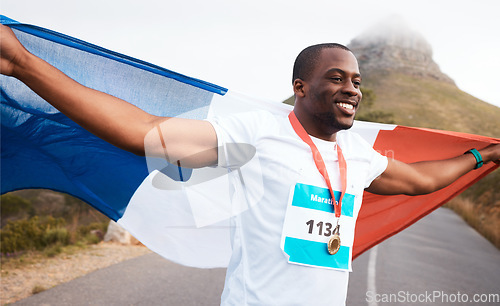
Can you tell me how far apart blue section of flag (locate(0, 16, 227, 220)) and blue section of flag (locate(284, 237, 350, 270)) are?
100cm

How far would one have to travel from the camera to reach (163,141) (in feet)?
5.48

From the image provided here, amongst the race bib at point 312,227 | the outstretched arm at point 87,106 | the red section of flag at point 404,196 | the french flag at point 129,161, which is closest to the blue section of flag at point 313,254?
the race bib at point 312,227

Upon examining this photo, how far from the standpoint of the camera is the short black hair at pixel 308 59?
2047 mm

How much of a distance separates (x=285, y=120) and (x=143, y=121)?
2.04 feet

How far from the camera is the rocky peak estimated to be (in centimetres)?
13350

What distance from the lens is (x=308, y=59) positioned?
81.6 inches

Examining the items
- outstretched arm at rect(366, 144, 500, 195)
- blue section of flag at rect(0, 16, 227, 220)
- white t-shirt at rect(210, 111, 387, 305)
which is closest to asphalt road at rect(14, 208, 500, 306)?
blue section of flag at rect(0, 16, 227, 220)

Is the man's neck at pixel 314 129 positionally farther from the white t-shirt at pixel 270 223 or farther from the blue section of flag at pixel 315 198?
the blue section of flag at pixel 315 198

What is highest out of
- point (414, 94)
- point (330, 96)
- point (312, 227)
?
point (414, 94)

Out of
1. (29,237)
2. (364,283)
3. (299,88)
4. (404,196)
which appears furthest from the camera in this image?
(29,237)

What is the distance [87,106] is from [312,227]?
3.11 feet

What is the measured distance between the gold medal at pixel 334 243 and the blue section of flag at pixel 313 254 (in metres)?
0.02

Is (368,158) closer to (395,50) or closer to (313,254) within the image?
(313,254)

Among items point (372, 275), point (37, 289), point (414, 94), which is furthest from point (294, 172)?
point (414, 94)
